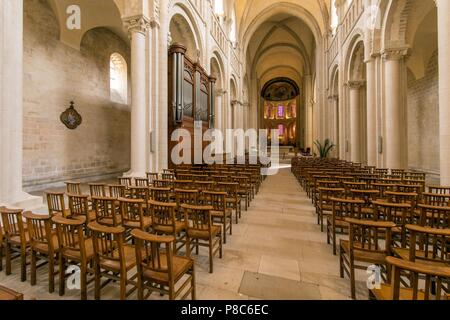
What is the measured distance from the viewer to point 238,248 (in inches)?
136

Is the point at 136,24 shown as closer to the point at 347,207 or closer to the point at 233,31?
the point at 347,207

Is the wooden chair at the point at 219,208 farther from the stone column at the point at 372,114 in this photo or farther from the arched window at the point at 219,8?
the arched window at the point at 219,8

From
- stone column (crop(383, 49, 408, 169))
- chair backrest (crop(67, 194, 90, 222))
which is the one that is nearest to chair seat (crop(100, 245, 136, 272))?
chair backrest (crop(67, 194, 90, 222))

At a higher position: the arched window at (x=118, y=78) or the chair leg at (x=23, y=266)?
the arched window at (x=118, y=78)

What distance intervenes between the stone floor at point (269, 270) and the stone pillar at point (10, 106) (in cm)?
160

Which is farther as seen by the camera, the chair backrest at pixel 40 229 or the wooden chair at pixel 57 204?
the wooden chair at pixel 57 204

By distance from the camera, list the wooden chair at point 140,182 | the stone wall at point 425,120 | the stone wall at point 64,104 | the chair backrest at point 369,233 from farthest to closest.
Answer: the stone wall at point 425,120, the stone wall at point 64,104, the wooden chair at point 140,182, the chair backrest at point 369,233

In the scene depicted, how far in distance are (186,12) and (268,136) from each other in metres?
28.9

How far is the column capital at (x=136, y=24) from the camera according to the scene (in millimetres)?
6781

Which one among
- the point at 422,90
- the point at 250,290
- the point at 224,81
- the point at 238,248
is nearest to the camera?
the point at 250,290

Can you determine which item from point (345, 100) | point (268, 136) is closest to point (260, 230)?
point (345, 100)

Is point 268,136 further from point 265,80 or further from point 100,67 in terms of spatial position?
point 100,67

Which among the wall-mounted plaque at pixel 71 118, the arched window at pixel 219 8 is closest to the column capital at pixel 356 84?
the arched window at pixel 219 8

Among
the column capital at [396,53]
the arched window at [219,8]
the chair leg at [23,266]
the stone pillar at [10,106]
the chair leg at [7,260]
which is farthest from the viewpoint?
the arched window at [219,8]
